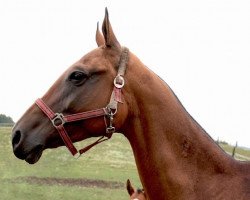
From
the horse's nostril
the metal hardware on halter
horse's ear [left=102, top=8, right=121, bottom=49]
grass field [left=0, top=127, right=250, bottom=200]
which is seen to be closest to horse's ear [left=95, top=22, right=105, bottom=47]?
horse's ear [left=102, top=8, right=121, bottom=49]

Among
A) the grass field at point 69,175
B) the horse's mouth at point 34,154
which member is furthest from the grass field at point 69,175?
the horse's mouth at point 34,154

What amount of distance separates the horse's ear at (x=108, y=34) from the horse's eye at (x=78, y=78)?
19.9 inches

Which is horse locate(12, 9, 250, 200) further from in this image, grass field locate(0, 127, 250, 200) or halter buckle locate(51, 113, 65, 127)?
grass field locate(0, 127, 250, 200)

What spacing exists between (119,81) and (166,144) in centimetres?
91

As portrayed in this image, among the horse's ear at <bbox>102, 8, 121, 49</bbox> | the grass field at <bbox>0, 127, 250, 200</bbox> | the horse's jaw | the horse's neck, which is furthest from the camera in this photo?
the grass field at <bbox>0, 127, 250, 200</bbox>

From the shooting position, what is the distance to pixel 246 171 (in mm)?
5617

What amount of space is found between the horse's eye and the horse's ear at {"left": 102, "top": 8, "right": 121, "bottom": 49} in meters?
0.51

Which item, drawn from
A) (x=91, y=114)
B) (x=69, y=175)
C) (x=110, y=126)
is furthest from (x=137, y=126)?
(x=69, y=175)

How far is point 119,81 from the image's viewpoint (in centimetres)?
575

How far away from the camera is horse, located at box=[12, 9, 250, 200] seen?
553 cm

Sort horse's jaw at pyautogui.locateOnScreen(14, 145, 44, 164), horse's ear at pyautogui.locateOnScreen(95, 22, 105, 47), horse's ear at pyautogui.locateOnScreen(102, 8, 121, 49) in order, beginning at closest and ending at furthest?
horse's jaw at pyautogui.locateOnScreen(14, 145, 44, 164) → horse's ear at pyautogui.locateOnScreen(102, 8, 121, 49) → horse's ear at pyautogui.locateOnScreen(95, 22, 105, 47)

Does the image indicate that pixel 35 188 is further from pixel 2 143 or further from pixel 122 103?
pixel 122 103

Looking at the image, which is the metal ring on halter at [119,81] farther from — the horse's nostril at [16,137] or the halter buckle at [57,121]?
the horse's nostril at [16,137]

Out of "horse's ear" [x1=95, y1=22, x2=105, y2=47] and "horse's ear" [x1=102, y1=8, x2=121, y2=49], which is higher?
"horse's ear" [x1=102, y1=8, x2=121, y2=49]
